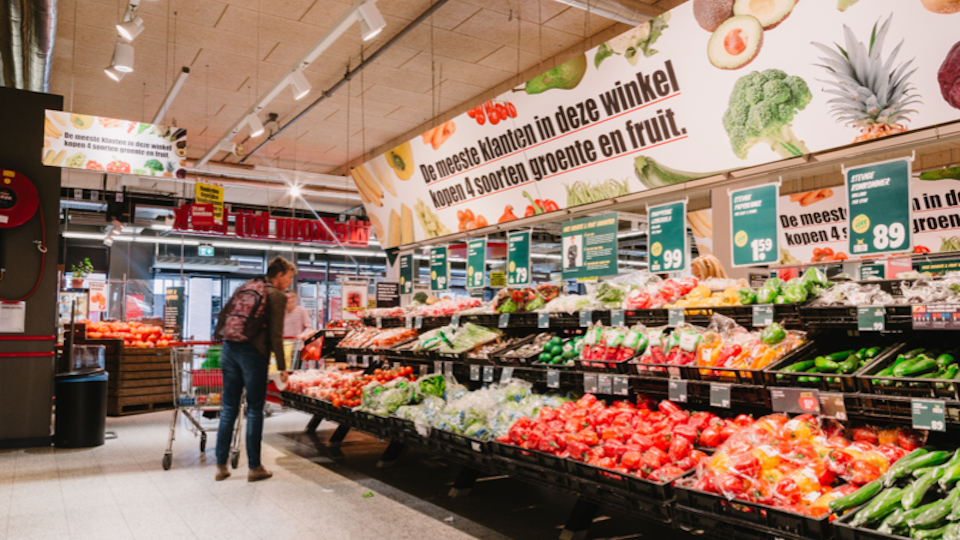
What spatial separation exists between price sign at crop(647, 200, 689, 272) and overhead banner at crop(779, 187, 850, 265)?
3.08 metres

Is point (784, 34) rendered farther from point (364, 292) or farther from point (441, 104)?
point (364, 292)

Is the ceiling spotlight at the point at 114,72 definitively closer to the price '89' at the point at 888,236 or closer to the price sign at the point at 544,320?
the price sign at the point at 544,320

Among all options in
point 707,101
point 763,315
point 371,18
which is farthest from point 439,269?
point 763,315

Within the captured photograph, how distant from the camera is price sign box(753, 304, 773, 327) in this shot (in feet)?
10.0

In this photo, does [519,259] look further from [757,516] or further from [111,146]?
[757,516]

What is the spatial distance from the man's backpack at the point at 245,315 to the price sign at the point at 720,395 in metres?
3.44

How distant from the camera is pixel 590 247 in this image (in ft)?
20.0

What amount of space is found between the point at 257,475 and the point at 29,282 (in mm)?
3574

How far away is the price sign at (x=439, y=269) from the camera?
8.15 m

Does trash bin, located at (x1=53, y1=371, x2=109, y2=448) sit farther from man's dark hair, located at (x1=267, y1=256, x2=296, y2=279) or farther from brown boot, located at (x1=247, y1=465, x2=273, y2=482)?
man's dark hair, located at (x1=267, y1=256, x2=296, y2=279)

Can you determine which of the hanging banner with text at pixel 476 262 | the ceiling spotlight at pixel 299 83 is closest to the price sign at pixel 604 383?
the hanging banner with text at pixel 476 262

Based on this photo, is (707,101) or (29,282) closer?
(707,101)

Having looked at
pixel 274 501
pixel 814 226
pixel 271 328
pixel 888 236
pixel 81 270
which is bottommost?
pixel 274 501

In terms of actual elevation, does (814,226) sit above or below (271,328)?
above
